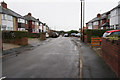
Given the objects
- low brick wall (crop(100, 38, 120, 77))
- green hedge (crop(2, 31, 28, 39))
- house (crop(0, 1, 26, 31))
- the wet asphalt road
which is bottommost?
the wet asphalt road

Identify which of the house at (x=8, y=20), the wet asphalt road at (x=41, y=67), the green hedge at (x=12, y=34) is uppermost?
the house at (x=8, y=20)

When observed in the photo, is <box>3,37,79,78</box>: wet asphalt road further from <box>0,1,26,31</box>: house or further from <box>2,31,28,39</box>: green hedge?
<box>0,1,26,31</box>: house

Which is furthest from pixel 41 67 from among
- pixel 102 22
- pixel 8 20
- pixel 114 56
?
pixel 102 22

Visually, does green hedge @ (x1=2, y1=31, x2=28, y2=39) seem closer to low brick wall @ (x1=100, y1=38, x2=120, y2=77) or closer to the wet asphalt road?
the wet asphalt road

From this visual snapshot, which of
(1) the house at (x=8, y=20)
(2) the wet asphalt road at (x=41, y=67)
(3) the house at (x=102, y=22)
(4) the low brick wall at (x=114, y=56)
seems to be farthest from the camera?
(3) the house at (x=102, y=22)

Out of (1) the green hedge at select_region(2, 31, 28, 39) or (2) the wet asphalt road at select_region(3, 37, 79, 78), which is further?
(1) the green hedge at select_region(2, 31, 28, 39)

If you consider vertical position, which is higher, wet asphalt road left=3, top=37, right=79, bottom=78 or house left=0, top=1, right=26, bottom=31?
house left=0, top=1, right=26, bottom=31

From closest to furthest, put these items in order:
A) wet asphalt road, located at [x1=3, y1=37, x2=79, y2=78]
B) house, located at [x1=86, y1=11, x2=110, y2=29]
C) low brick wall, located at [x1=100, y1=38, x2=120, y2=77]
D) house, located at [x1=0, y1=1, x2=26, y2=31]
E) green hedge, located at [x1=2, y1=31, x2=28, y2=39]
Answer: low brick wall, located at [x1=100, y1=38, x2=120, y2=77]
wet asphalt road, located at [x1=3, y1=37, x2=79, y2=78]
green hedge, located at [x1=2, y1=31, x2=28, y2=39]
house, located at [x1=0, y1=1, x2=26, y2=31]
house, located at [x1=86, y1=11, x2=110, y2=29]

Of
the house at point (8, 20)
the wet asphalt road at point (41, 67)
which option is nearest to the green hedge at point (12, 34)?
the wet asphalt road at point (41, 67)

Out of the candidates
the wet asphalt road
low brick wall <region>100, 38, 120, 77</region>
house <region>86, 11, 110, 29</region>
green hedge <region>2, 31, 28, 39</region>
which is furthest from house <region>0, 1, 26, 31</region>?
house <region>86, 11, 110, 29</region>

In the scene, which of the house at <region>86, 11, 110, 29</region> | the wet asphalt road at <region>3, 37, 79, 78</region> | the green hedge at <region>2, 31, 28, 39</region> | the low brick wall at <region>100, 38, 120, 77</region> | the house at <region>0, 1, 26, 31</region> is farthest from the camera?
the house at <region>86, 11, 110, 29</region>

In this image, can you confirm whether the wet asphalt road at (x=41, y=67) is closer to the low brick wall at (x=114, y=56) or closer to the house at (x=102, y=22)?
the low brick wall at (x=114, y=56)

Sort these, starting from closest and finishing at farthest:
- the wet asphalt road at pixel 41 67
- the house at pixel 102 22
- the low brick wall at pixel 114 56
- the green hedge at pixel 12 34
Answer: the low brick wall at pixel 114 56
the wet asphalt road at pixel 41 67
the green hedge at pixel 12 34
the house at pixel 102 22

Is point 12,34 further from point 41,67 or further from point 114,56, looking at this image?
point 114,56
